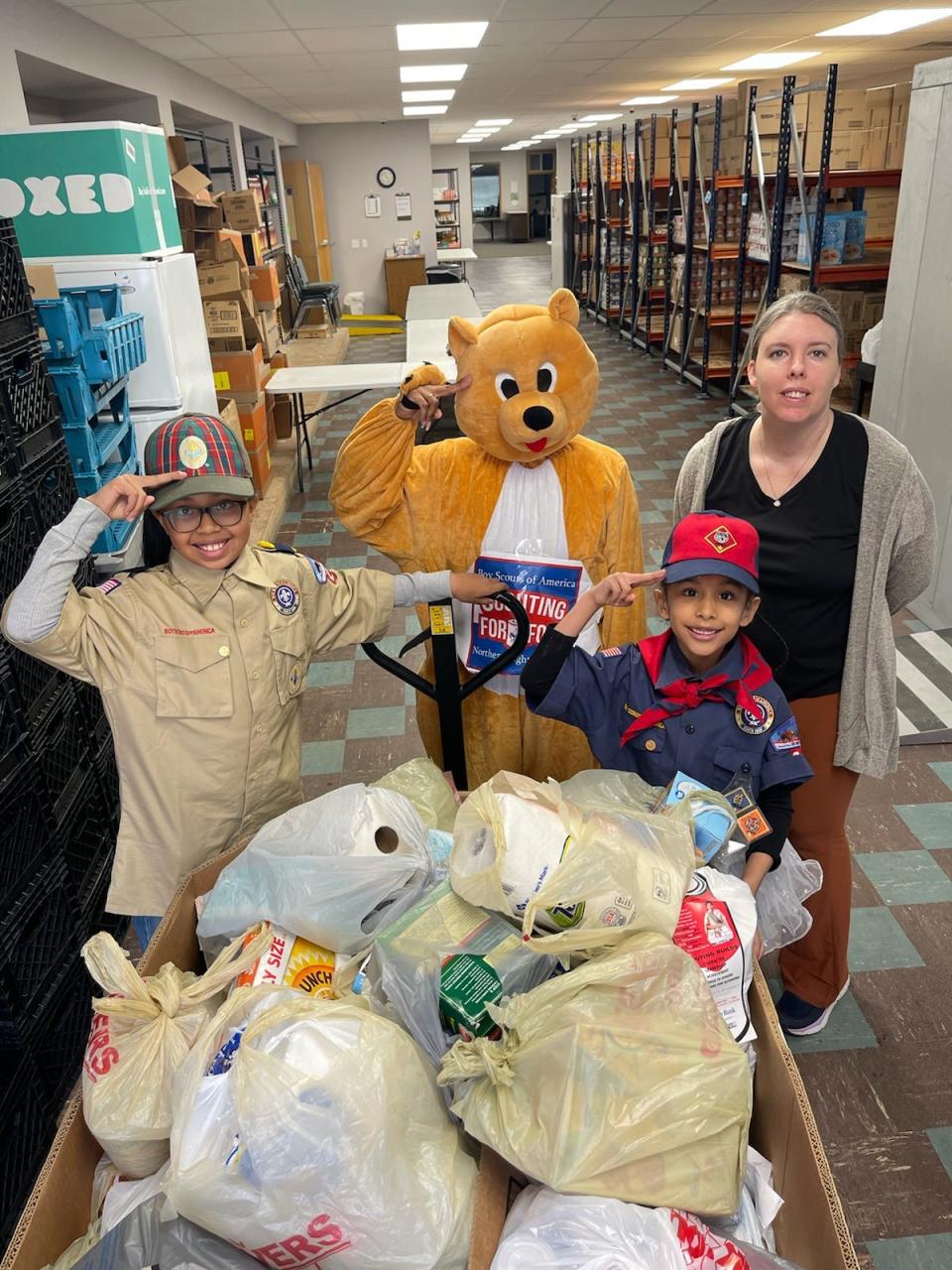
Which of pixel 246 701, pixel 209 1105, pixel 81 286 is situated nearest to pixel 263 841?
pixel 246 701

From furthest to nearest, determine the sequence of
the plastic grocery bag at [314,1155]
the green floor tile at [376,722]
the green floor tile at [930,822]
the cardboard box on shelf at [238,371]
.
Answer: the cardboard box on shelf at [238,371]
the green floor tile at [376,722]
the green floor tile at [930,822]
the plastic grocery bag at [314,1155]

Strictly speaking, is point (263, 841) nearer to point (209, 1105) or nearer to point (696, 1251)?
point (209, 1105)

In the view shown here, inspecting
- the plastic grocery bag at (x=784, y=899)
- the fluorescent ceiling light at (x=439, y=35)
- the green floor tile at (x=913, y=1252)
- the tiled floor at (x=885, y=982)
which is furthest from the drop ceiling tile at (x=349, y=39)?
the green floor tile at (x=913, y=1252)

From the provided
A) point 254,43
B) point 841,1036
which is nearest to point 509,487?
point 841,1036

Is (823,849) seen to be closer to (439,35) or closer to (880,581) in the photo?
(880,581)

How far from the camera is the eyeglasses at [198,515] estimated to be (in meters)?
1.54

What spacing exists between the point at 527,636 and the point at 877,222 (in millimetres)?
5969

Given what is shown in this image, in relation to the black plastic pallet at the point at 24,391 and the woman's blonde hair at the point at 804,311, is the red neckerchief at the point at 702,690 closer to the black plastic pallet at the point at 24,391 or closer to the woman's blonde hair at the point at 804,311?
the woman's blonde hair at the point at 804,311

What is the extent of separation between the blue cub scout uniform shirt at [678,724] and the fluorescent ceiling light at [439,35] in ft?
19.9

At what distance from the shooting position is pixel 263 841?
1394 mm

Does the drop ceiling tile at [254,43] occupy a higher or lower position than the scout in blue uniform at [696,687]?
higher

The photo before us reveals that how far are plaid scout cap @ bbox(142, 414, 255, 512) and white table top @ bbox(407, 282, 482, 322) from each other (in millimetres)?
6092

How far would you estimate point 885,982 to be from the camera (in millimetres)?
2322

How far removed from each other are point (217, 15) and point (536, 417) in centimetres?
494
